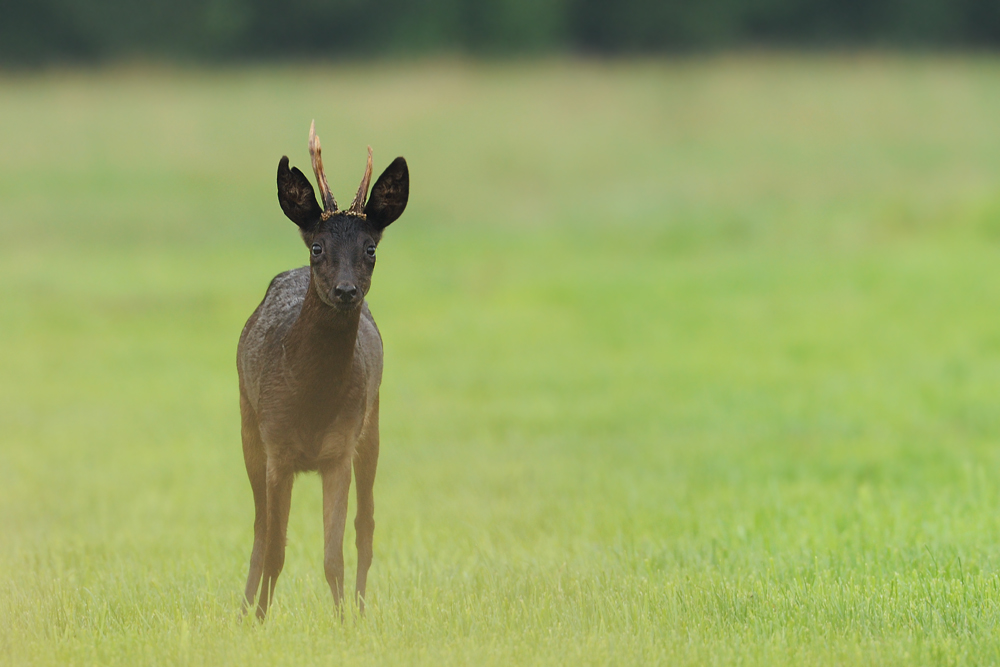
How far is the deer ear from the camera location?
14.8ft

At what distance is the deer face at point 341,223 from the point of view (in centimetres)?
439

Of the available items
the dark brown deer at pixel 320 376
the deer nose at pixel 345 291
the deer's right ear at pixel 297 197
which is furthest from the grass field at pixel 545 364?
the deer's right ear at pixel 297 197

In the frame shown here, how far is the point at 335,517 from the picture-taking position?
4805 mm

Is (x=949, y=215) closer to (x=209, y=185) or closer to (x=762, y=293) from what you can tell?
(x=762, y=293)

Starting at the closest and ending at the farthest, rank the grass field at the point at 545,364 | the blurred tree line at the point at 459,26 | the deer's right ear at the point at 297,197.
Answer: the deer's right ear at the point at 297,197, the grass field at the point at 545,364, the blurred tree line at the point at 459,26

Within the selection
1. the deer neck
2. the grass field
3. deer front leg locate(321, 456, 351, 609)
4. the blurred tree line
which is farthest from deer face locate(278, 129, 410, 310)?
the blurred tree line

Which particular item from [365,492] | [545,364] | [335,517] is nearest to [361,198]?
[335,517]

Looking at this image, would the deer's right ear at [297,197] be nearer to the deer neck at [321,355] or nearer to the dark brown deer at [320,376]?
the dark brown deer at [320,376]

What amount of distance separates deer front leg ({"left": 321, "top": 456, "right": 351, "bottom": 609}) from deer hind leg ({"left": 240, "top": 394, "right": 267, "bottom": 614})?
0.39 m

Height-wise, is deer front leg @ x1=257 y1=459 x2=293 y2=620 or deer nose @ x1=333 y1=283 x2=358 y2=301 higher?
deer nose @ x1=333 y1=283 x2=358 y2=301

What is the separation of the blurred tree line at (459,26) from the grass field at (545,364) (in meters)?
2.02

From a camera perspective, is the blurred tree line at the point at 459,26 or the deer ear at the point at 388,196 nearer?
the deer ear at the point at 388,196

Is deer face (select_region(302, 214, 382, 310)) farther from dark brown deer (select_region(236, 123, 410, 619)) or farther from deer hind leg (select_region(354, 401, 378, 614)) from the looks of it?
deer hind leg (select_region(354, 401, 378, 614))

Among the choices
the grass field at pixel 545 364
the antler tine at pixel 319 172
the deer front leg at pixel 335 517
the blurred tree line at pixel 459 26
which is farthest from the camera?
the blurred tree line at pixel 459 26
